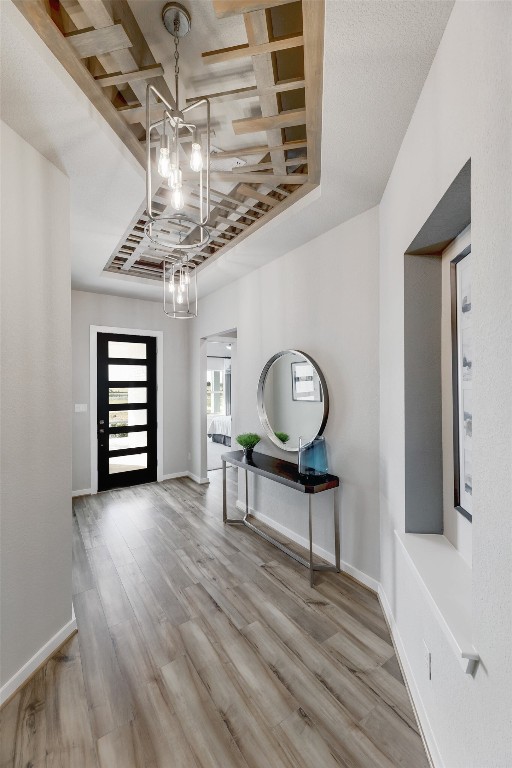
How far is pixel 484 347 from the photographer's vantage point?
92 centimetres

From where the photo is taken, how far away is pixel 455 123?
1111 millimetres

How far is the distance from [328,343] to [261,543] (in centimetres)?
189

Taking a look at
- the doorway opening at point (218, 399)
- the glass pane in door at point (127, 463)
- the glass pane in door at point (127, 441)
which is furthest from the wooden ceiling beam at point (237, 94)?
the doorway opening at point (218, 399)

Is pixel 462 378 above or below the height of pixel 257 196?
below

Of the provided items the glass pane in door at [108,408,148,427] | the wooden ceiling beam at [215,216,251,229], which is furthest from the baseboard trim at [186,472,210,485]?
the wooden ceiling beam at [215,216,251,229]

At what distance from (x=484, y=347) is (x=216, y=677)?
1909mm

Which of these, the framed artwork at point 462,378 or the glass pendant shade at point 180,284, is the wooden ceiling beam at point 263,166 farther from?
the framed artwork at point 462,378

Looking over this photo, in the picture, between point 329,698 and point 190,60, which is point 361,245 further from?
point 329,698

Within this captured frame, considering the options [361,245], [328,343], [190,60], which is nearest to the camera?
[190,60]

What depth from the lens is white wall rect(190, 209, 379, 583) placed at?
244 cm

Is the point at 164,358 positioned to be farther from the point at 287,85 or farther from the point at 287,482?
the point at 287,85

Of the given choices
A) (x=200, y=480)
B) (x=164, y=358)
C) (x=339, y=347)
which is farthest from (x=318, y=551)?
(x=164, y=358)

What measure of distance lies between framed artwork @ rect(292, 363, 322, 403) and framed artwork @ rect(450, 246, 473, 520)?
4.14 feet

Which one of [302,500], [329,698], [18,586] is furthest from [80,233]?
[329,698]
